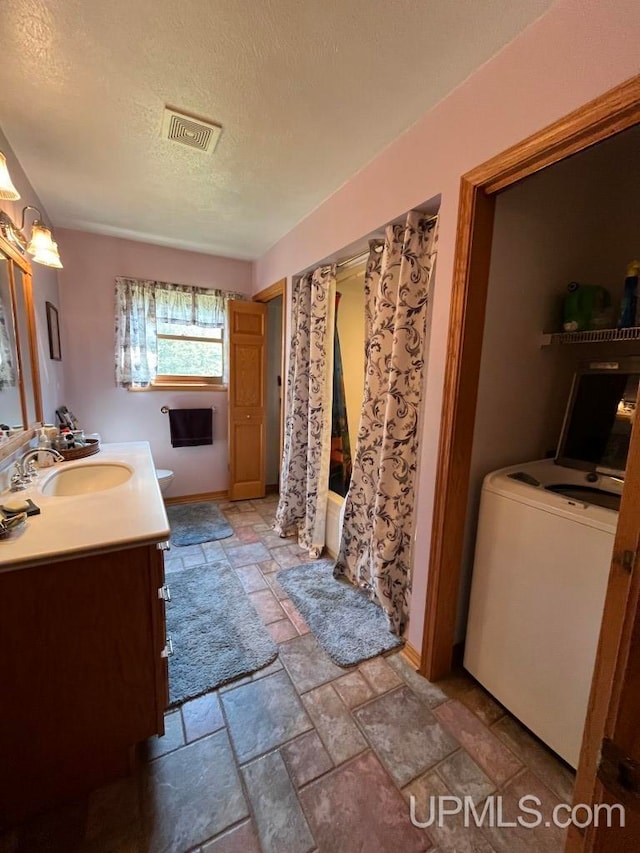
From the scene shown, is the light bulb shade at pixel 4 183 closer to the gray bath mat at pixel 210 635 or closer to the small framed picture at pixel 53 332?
the small framed picture at pixel 53 332

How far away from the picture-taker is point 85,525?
3.61ft

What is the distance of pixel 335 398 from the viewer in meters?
2.71

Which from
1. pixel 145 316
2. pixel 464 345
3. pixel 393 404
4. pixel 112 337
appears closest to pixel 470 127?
pixel 464 345

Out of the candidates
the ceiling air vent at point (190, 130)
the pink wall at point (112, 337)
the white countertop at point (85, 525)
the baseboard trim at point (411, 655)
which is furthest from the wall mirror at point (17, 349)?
the baseboard trim at point (411, 655)

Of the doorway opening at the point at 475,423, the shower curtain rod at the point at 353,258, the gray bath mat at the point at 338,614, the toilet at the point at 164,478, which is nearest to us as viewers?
the doorway opening at the point at 475,423

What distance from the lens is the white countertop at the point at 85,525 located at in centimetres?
95

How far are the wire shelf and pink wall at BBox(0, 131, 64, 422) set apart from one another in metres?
2.56

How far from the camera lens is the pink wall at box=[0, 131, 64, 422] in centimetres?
175

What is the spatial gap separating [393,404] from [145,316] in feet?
8.30

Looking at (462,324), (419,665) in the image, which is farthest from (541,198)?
(419,665)

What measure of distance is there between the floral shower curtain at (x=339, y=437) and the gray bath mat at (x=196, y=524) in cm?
101

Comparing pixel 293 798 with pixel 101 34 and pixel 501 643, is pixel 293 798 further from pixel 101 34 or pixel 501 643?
pixel 101 34

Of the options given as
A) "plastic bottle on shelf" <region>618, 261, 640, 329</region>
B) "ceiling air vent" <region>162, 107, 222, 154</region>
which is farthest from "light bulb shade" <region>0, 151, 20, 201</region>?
"plastic bottle on shelf" <region>618, 261, 640, 329</region>

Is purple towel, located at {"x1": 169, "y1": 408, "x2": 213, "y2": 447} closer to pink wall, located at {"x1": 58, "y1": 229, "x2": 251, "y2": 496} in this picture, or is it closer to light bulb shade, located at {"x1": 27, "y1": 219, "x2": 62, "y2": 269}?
pink wall, located at {"x1": 58, "y1": 229, "x2": 251, "y2": 496}
